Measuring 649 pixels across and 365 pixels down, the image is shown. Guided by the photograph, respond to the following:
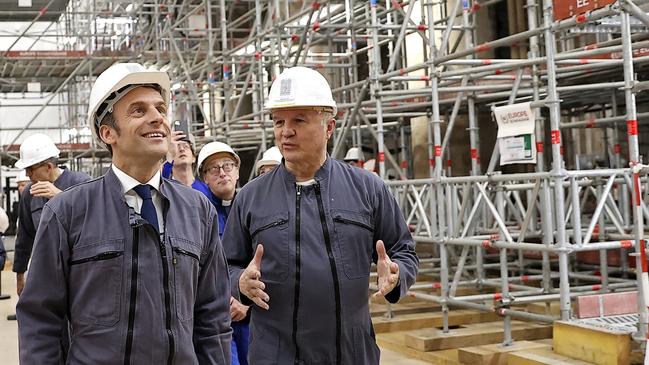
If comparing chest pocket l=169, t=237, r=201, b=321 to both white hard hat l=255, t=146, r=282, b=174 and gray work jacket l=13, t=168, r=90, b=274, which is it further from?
gray work jacket l=13, t=168, r=90, b=274

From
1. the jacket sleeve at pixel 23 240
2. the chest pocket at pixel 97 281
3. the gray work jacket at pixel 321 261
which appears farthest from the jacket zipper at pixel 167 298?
the jacket sleeve at pixel 23 240

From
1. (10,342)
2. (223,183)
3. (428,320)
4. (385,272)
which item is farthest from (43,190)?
(428,320)

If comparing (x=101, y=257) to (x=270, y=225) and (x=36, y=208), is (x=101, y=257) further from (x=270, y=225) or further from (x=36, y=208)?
(x=36, y=208)

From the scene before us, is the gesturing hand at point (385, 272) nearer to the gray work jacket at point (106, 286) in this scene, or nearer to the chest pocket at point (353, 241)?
the chest pocket at point (353, 241)

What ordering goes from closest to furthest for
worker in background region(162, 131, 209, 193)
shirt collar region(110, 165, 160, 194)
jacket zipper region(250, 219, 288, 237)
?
shirt collar region(110, 165, 160, 194) < jacket zipper region(250, 219, 288, 237) < worker in background region(162, 131, 209, 193)

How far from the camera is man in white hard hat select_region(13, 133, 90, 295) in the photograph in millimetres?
7570

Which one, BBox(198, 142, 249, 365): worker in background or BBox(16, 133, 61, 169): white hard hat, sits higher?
BBox(16, 133, 61, 169): white hard hat

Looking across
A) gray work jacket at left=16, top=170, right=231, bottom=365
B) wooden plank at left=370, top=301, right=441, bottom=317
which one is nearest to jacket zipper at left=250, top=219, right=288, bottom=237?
gray work jacket at left=16, top=170, right=231, bottom=365

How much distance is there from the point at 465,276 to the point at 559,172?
16.0 ft

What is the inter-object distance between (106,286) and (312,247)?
1.09 m

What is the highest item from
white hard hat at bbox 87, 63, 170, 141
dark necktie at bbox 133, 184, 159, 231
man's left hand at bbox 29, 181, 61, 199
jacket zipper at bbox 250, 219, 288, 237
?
white hard hat at bbox 87, 63, 170, 141

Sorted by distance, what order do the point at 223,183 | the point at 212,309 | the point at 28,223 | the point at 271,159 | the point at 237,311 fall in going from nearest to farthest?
the point at 212,309
the point at 237,311
the point at 223,183
the point at 271,159
the point at 28,223

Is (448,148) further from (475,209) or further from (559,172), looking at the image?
(559,172)

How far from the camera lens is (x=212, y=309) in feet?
10.8
